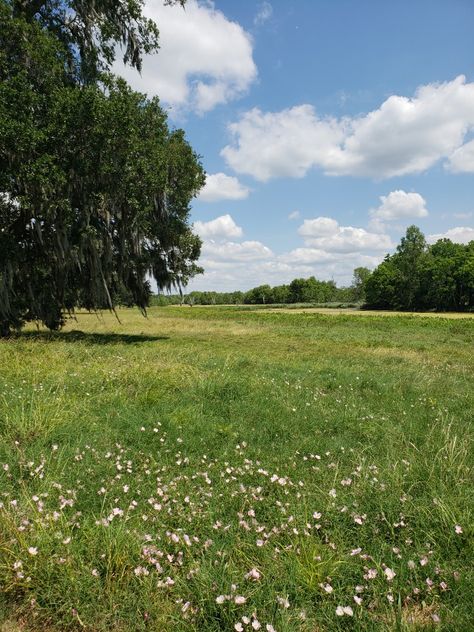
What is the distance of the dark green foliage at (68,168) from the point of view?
14875 mm

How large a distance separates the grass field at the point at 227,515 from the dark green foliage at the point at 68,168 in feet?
35.5

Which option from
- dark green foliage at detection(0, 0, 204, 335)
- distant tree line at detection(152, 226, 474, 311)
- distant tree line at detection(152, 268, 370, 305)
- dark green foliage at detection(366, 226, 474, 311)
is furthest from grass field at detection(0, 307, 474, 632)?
distant tree line at detection(152, 268, 370, 305)

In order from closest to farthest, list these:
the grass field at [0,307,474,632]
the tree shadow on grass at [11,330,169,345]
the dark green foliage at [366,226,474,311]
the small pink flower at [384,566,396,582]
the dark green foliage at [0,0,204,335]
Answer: the grass field at [0,307,474,632] < the small pink flower at [384,566,396,582] < the dark green foliage at [0,0,204,335] < the tree shadow on grass at [11,330,169,345] < the dark green foliage at [366,226,474,311]

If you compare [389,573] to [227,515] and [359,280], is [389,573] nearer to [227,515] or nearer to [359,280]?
[227,515]

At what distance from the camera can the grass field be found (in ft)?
9.14

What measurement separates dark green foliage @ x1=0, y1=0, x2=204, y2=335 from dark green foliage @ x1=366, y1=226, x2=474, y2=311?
73588 millimetres

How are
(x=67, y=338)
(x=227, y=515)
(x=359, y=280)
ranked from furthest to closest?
(x=359, y=280)
(x=67, y=338)
(x=227, y=515)

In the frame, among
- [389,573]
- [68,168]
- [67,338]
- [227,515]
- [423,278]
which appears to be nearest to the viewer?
[389,573]

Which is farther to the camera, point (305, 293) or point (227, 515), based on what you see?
point (305, 293)

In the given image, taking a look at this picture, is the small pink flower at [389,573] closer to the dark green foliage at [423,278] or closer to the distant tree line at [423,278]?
the distant tree line at [423,278]

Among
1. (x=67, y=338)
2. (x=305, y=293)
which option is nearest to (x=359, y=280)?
(x=305, y=293)

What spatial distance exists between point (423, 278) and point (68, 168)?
8097 centimetres

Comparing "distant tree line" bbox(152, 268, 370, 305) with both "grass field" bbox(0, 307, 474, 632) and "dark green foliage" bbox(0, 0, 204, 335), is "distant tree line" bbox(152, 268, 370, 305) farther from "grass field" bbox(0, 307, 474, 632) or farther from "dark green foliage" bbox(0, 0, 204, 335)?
"grass field" bbox(0, 307, 474, 632)

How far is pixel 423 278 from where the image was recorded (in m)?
83.1
